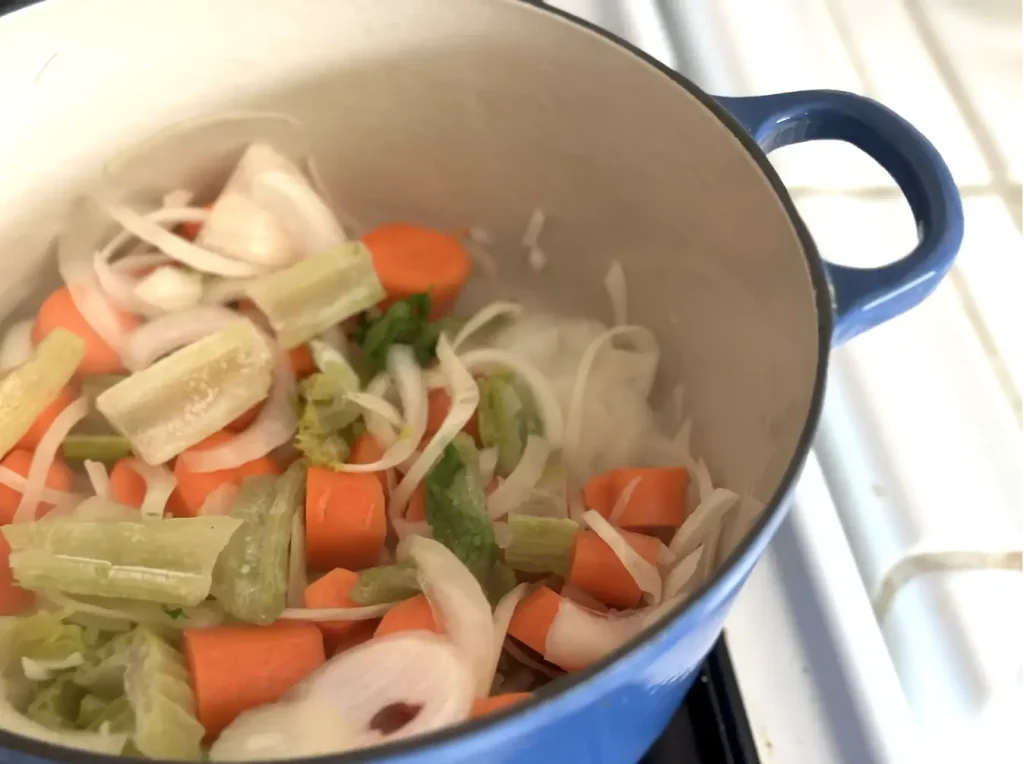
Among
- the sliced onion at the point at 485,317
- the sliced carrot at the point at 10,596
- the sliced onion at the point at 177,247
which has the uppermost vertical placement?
the sliced onion at the point at 177,247

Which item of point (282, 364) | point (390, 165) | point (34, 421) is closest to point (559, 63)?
point (390, 165)

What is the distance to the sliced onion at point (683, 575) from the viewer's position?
2.03ft

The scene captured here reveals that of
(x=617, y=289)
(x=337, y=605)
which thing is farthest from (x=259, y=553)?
(x=617, y=289)

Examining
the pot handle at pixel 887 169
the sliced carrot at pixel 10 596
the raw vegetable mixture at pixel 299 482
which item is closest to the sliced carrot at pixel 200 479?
the raw vegetable mixture at pixel 299 482

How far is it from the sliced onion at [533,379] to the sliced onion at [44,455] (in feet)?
0.96

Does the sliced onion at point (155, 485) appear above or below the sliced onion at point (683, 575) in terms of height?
below

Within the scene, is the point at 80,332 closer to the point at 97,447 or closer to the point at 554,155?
the point at 97,447

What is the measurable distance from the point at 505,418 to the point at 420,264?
0.58 ft

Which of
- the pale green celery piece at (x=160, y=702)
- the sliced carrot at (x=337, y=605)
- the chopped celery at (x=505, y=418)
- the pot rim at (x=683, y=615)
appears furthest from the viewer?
the chopped celery at (x=505, y=418)

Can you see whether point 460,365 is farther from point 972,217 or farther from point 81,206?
point 972,217

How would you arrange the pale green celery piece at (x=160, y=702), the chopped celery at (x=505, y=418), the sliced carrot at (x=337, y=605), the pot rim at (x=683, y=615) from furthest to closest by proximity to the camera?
the chopped celery at (x=505, y=418) → the sliced carrot at (x=337, y=605) → the pale green celery piece at (x=160, y=702) → the pot rim at (x=683, y=615)

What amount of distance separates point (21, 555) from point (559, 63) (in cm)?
49

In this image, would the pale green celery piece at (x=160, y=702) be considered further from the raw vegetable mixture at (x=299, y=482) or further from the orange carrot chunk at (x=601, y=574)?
the orange carrot chunk at (x=601, y=574)

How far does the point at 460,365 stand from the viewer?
75cm
